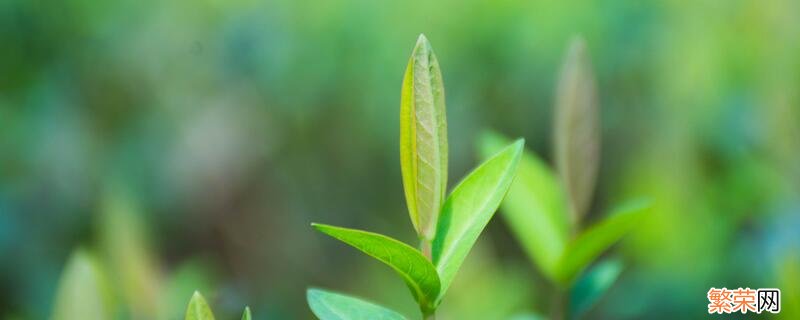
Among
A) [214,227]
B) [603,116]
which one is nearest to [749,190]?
[603,116]

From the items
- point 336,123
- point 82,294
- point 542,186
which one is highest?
point 336,123

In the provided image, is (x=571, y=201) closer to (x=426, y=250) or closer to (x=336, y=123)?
(x=426, y=250)

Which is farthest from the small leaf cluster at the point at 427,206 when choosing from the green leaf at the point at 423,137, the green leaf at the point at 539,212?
the green leaf at the point at 539,212

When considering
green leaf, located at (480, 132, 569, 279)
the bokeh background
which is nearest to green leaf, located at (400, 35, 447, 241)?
green leaf, located at (480, 132, 569, 279)

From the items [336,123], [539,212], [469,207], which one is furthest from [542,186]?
[336,123]

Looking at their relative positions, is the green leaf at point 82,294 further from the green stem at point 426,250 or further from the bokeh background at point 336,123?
the bokeh background at point 336,123

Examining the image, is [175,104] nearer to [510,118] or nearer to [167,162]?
[167,162]

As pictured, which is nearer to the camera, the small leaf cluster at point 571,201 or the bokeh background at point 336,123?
the small leaf cluster at point 571,201
